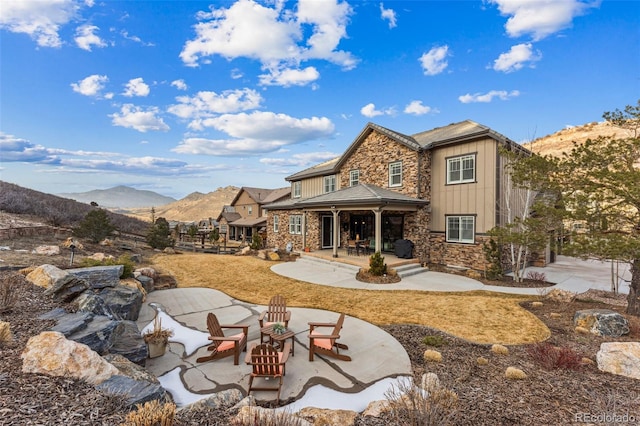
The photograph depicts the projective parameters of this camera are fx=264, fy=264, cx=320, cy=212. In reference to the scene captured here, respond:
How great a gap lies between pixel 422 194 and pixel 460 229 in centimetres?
263

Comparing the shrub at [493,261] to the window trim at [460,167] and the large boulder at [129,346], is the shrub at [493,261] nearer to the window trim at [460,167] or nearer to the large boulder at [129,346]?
the window trim at [460,167]

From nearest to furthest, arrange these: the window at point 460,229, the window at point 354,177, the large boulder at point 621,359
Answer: the large boulder at point 621,359 → the window at point 460,229 → the window at point 354,177

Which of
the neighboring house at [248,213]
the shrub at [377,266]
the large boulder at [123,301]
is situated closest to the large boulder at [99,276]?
the large boulder at [123,301]

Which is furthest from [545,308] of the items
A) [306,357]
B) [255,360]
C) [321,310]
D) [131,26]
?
[131,26]

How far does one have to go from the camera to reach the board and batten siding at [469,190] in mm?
12367

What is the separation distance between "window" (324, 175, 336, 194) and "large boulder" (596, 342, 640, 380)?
1584 centimetres

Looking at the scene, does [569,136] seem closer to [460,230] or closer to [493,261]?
[460,230]

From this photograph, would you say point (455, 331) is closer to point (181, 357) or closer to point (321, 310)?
point (321, 310)

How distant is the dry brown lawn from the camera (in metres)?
6.39

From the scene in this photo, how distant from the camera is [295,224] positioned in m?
19.8

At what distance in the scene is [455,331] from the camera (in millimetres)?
6305

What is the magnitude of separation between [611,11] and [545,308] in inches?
535

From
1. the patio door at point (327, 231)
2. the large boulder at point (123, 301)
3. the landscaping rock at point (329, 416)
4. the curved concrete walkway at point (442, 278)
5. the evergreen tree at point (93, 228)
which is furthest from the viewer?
the patio door at point (327, 231)

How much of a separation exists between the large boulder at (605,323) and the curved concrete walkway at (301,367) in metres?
4.60
